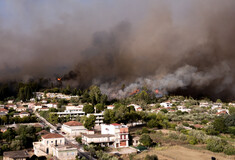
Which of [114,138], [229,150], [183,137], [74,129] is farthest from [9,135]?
[229,150]

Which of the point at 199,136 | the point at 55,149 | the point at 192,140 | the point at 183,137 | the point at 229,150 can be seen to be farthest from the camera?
the point at 183,137

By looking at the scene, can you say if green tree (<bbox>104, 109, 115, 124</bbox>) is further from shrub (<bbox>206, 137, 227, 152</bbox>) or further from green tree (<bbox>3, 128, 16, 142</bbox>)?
shrub (<bbox>206, 137, 227, 152</bbox>)

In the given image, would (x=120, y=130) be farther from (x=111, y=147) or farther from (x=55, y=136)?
(x=55, y=136)

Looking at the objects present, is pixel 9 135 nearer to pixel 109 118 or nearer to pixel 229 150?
pixel 109 118

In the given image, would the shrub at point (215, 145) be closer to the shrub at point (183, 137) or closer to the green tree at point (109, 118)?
the shrub at point (183, 137)

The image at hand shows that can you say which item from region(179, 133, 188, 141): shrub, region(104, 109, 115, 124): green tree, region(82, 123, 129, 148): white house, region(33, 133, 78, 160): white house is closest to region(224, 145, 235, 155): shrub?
region(179, 133, 188, 141): shrub

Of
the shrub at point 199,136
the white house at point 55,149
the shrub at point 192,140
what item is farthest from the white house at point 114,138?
the shrub at point 199,136

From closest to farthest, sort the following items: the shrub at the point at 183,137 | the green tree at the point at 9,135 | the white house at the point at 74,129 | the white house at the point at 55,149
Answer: the white house at the point at 55,149 → the green tree at the point at 9,135 → the shrub at the point at 183,137 → the white house at the point at 74,129

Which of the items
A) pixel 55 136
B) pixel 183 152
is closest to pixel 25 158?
pixel 55 136
